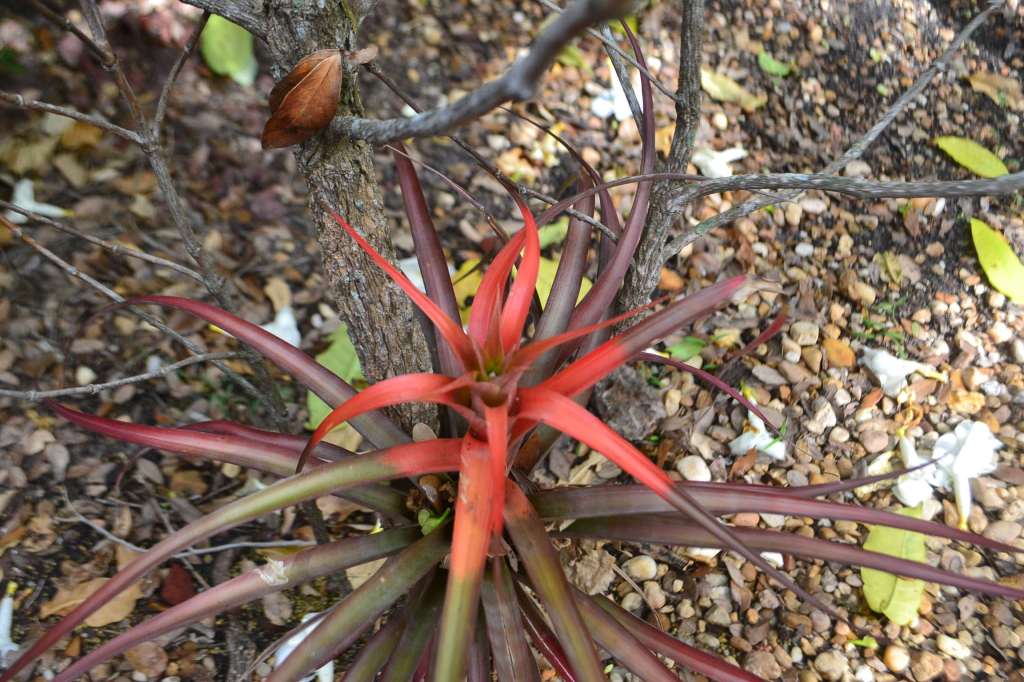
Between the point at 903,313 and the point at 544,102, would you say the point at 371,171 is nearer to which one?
the point at 544,102

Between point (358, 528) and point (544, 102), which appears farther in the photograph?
point (544, 102)

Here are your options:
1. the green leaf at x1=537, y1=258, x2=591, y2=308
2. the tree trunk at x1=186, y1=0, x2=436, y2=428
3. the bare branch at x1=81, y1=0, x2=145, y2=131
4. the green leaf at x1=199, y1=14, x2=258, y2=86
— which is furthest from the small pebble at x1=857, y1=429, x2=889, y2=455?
the green leaf at x1=199, y1=14, x2=258, y2=86

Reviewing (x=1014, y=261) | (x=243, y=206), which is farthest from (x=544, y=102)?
(x=1014, y=261)

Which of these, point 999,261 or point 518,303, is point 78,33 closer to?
point 518,303

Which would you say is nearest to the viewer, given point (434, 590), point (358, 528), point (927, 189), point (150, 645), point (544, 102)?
point (927, 189)

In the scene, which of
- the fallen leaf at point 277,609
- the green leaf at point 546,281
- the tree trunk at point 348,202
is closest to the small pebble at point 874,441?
the green leaf at point 546,281
